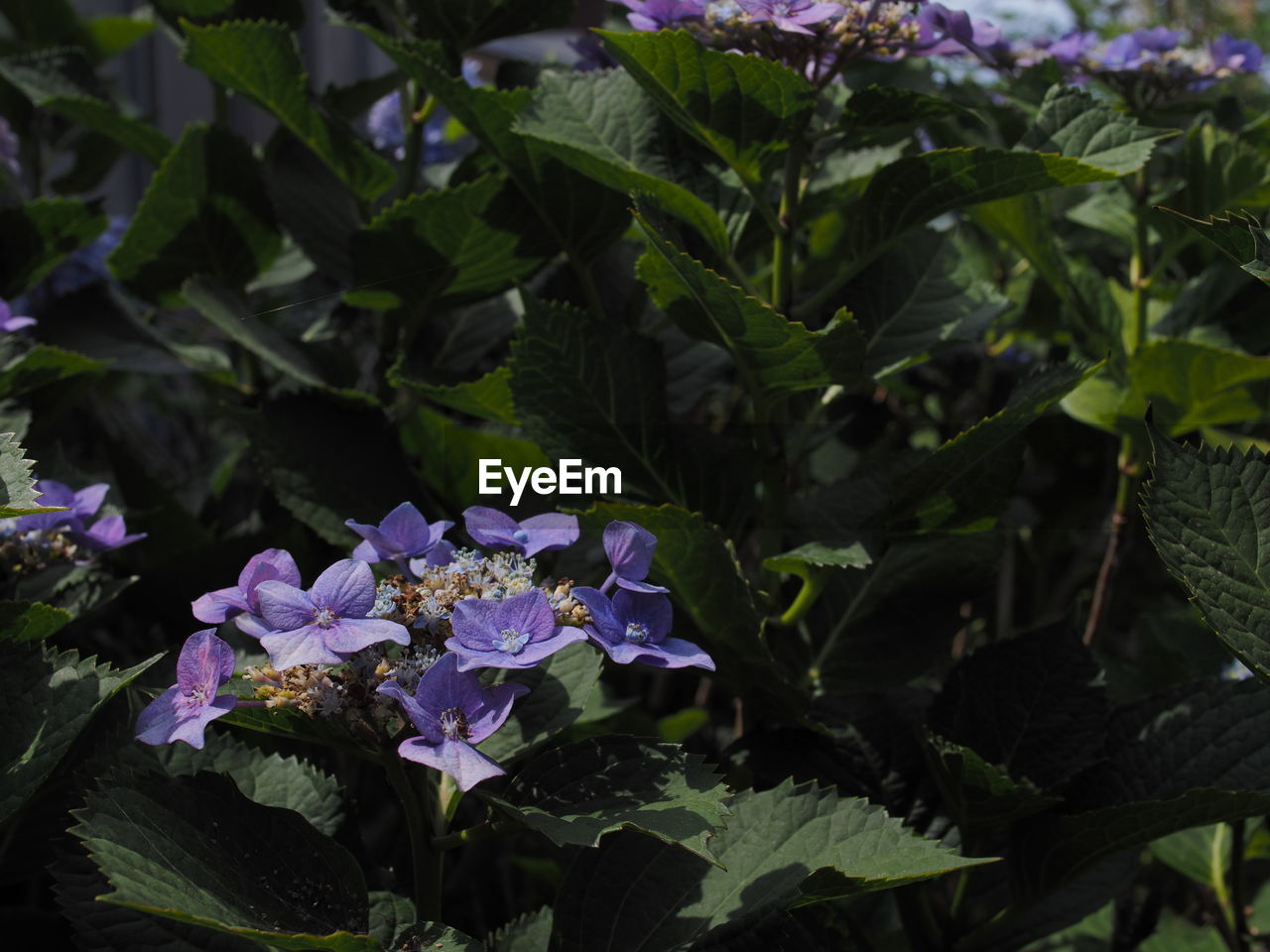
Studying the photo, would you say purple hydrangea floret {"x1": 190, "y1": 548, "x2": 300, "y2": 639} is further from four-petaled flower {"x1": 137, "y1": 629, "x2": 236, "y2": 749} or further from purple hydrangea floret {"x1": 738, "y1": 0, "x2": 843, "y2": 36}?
purple hydrangea floret {"x1": 738, "y1": 0, "x2": 843, "y2": 36}

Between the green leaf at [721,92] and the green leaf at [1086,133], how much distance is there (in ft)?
0.64

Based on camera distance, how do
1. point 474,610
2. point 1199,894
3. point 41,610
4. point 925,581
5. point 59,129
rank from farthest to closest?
point 59,129 < point 1199,894 < point 925,581 < point 41,610 < point 474,610

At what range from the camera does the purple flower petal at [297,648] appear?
0.67m

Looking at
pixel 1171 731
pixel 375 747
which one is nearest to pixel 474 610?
pixel 375 747

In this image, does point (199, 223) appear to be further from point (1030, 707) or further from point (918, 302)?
point (1030, 707)

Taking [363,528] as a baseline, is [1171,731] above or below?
below

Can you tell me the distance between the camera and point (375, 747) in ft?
2.50

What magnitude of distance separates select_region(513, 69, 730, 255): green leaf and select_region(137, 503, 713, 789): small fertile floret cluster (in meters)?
0.32

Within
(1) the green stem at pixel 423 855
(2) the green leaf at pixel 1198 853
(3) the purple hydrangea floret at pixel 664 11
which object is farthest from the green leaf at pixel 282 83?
(2) the green leaf at pixel 1198 853

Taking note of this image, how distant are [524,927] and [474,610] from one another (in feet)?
1.17

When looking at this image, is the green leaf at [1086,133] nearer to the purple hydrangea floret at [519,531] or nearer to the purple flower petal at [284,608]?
the purple hydrangea floret at [519,531]

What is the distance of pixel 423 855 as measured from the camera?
815mm

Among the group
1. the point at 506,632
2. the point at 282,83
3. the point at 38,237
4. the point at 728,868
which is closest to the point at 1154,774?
the point at 728,868

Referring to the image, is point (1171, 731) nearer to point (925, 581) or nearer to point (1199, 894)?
point (925, 581)
